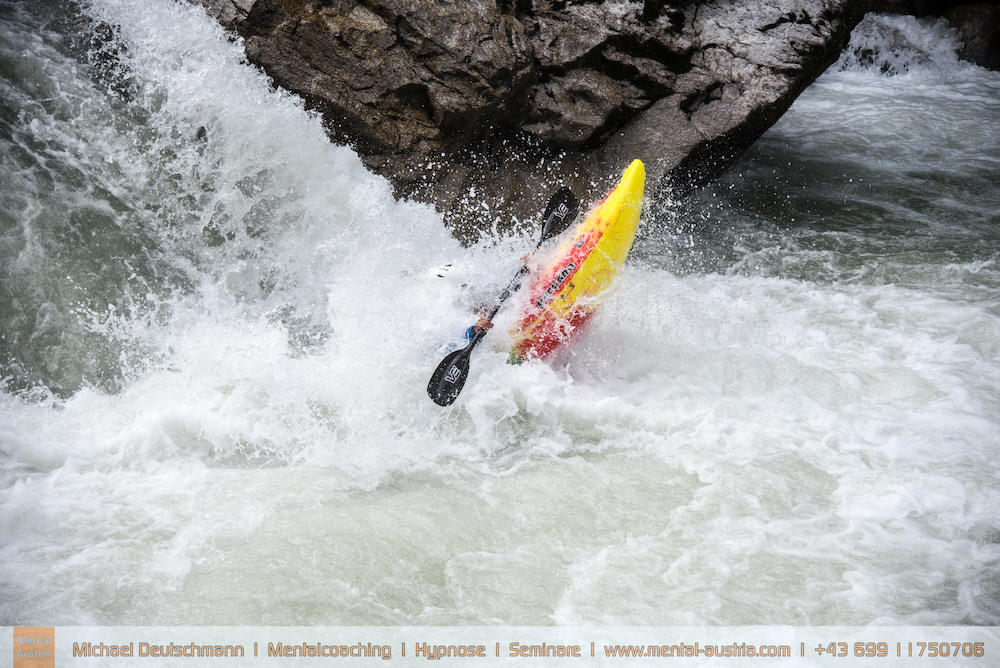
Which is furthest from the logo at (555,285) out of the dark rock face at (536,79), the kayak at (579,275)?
the dark rock face at (536,79)

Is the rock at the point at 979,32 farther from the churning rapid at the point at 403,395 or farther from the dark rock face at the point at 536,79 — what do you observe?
the dark rock face at the point at 536,79

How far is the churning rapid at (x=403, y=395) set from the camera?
2635mm

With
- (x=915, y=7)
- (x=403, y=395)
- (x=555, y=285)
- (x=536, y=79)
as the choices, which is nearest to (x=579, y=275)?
(x=555, y=285)

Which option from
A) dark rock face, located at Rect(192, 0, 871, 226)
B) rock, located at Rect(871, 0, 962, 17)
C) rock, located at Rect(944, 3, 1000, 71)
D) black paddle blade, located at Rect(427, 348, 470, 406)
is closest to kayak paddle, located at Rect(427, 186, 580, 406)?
black paddle blade, located at Rect(427, 348, 470, 406)

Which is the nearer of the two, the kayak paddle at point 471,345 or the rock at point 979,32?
the kayak paddle at point 471,345

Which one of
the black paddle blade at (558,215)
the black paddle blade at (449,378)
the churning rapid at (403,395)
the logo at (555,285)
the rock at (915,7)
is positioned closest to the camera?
the churning rapid at (403,395)

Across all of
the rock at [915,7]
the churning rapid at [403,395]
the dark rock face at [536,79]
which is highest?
the rock at [915,7]

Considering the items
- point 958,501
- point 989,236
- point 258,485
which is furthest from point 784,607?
point 989,236

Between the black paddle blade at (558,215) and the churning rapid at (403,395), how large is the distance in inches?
17.4

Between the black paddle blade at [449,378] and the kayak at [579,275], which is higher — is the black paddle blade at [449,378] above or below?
below

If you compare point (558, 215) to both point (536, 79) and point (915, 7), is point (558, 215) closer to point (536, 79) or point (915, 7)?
point (536, 79)

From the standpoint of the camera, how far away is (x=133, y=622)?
7.93 ft

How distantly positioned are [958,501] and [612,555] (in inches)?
60.8

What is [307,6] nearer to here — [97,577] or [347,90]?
[347,90]
